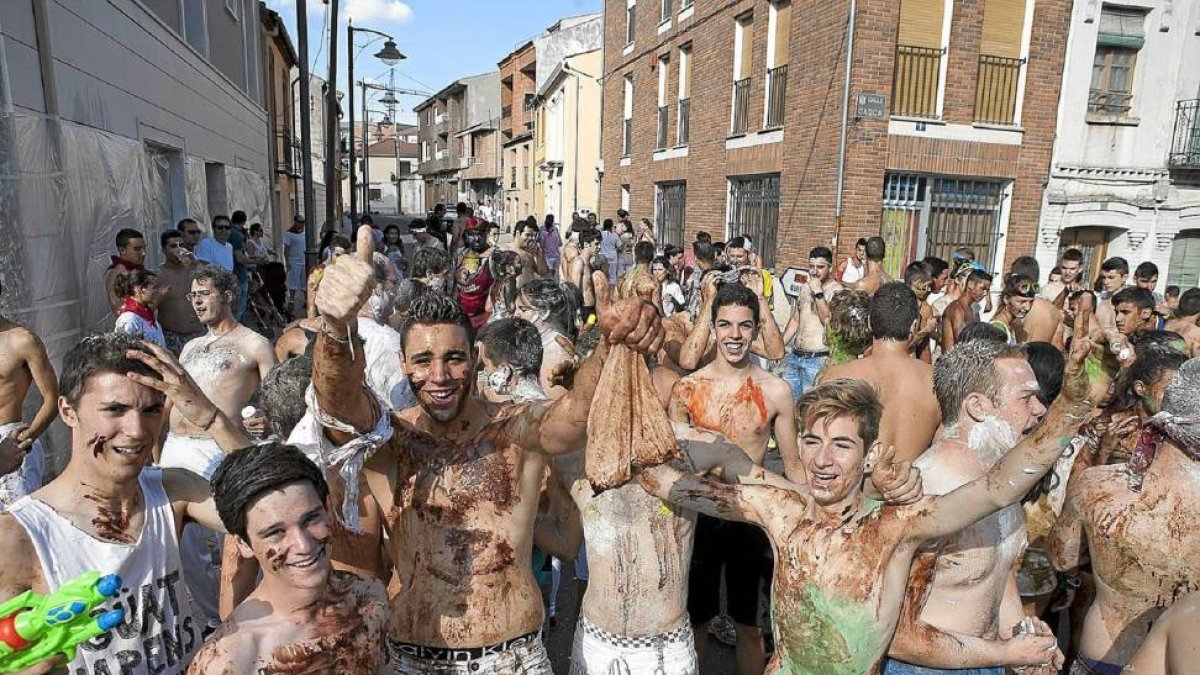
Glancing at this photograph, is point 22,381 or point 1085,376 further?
point 22,381

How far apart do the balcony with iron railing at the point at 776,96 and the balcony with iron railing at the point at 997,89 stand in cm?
307

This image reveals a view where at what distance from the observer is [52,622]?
1.42 m

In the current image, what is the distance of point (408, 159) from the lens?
83.9m

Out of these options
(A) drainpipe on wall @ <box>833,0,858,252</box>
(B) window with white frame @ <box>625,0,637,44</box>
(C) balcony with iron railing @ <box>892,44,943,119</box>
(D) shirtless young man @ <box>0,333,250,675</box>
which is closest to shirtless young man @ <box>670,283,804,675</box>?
(D) shirtless young man @ <box>0,333,250,675</box>

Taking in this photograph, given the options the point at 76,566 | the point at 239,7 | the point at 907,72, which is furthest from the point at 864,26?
the point at 239,7

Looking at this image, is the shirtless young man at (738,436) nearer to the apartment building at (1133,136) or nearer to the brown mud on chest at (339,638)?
the brown mud on chest at (339,638)

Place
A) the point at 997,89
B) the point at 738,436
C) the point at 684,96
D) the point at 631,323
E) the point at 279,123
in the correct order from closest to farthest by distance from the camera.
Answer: the point at 631,323, the point at 738,436, the point at 997,89, the point at 684,96, the point at 279,123

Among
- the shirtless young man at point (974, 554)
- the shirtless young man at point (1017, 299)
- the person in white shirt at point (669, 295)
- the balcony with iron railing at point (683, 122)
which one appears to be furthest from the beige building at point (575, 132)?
the shirtless young man at point (974, 554)

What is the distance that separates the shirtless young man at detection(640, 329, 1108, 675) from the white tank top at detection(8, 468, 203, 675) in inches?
73.0

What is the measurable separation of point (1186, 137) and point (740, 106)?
292 inches

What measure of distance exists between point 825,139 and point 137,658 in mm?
11400

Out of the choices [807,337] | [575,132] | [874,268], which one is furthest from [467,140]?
[807,337]

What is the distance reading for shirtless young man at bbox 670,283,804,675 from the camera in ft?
11.6

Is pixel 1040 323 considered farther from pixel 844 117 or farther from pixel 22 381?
pixel 22 381
